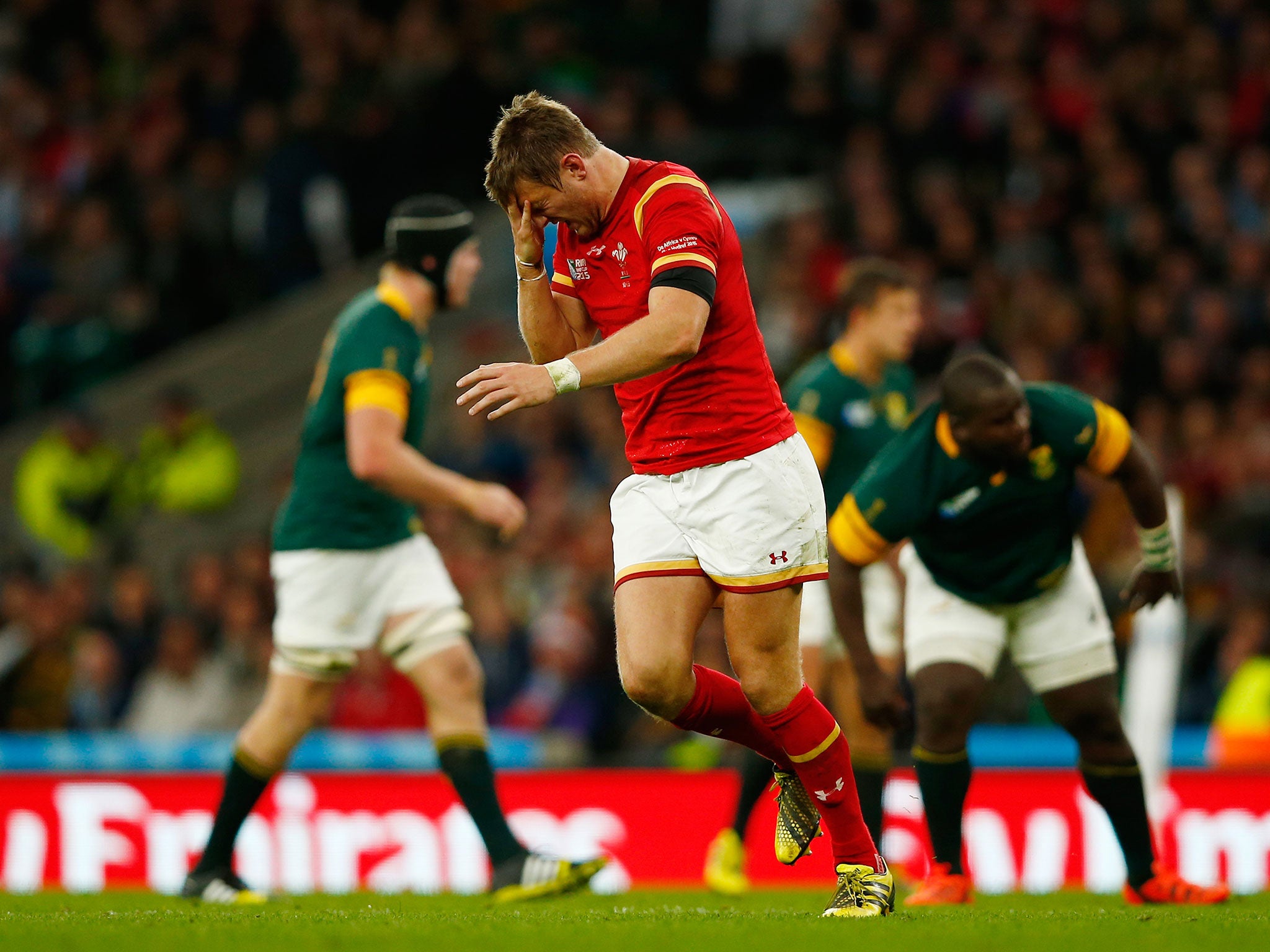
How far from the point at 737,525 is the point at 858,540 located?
1157mm

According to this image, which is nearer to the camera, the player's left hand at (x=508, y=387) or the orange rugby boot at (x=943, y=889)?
the player's left hand at (x=508, y=387)

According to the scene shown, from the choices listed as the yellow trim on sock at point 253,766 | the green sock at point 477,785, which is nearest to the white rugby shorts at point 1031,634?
the green sock at point 477,785

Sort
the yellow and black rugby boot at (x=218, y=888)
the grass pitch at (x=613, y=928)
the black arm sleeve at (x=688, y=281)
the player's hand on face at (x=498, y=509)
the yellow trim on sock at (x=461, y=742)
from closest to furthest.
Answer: the grass pitch at (x=613, y=928) → the black arm sleeve at (x=688, y=281) → the player's hand on face at (x=498, y=509) → the yellow and black rugby boot at (x=218, y=888) → the yellow trim on sock at (x=461, y=742)

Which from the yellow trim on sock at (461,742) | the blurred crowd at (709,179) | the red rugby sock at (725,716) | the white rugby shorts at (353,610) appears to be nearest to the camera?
the red rugby sock at (725,716)

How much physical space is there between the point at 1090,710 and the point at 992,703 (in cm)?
478

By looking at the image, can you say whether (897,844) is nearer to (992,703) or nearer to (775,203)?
(992,703)

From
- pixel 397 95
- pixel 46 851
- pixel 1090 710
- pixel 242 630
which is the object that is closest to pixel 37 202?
pixel 397 95

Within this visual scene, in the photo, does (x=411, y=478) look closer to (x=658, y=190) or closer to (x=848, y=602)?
(x=848, y=602)

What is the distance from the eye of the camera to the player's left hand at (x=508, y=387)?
4773 mm

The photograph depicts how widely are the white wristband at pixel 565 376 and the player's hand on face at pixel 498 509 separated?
179 centimetres

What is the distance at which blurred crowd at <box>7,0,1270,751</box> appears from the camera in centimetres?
1248

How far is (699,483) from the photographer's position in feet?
18.0

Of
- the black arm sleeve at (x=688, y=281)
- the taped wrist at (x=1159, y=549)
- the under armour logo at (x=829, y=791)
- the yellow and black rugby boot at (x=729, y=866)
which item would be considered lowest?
the yellow and black rugby boot at (x=729, y=866)

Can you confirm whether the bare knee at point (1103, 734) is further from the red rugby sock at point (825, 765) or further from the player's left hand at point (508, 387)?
the player's left hand at point (508, 387)
